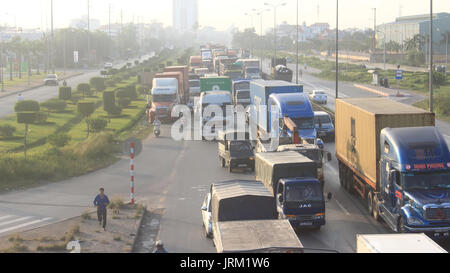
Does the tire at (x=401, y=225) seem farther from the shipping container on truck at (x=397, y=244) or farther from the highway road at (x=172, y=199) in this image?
the shipping container on truck at (x=397, y=244)

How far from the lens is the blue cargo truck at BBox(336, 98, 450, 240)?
1755 cm

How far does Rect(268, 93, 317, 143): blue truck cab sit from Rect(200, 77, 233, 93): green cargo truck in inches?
840

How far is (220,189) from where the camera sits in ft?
62.6

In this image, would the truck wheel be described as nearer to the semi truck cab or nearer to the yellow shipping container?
the yellow shipping container

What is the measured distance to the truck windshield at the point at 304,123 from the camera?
3231 centimetres

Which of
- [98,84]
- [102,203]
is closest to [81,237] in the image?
[102,203]

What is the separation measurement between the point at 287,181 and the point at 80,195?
32.4 feet

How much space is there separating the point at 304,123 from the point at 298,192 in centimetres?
1264

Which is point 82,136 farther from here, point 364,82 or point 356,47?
point 356,47

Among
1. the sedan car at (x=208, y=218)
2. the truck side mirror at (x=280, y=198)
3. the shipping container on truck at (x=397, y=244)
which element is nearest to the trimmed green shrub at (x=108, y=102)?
the sedan car at (x=208, y=218)

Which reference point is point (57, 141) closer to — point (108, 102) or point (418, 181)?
point (108, 102)

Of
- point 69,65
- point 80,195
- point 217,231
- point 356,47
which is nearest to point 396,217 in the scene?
point 217,231

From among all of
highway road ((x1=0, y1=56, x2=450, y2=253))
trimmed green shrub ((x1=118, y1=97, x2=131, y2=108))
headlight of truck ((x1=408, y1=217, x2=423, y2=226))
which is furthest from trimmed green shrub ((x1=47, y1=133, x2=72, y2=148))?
trimmed green shrub ((x1=118, y1=97, x2=131, y2=108))

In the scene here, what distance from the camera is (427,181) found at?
1834cm
